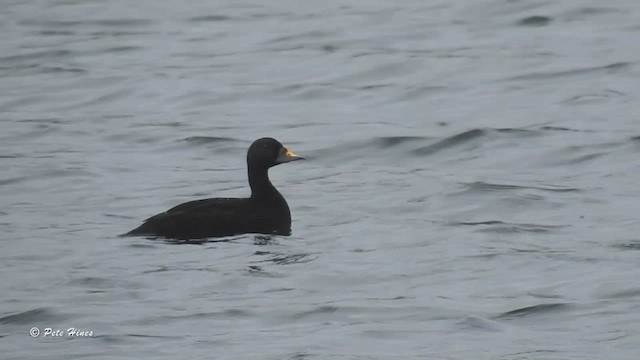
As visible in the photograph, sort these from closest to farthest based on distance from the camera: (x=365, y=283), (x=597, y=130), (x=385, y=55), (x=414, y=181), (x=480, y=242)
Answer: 1. (x=365, y=283)
2. (x=480, y=242)
3. (x=414, y=181)
4. (x=597, y=130)
5. (x=385, y=55)

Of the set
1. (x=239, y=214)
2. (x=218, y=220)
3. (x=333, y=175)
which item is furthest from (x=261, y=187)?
(x=333, y=175)

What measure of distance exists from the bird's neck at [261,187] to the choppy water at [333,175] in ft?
1.01

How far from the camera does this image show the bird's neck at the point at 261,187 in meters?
12.5

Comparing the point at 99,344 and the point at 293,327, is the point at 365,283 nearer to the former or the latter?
the point at 293,327

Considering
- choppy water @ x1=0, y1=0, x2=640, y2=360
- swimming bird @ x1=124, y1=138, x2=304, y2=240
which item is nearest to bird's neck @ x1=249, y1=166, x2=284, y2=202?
swimming bird @ x1=124, y1=138, x2=304, y2=240

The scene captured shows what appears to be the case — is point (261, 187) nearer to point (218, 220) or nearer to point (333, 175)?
point (218, 220)

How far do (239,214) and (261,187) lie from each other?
560 millimetres

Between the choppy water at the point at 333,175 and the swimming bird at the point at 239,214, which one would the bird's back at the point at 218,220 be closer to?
the swimming bird at the point at 239,214

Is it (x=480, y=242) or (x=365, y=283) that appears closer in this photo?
(x=365, y=283)

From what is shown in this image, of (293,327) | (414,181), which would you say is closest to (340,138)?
(414,181)

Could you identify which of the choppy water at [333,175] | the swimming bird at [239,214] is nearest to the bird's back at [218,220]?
the swimming bird at [239,214]

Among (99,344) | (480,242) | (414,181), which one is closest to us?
(99,344)

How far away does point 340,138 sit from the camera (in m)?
15.6

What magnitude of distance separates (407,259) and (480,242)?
648 millimetres
